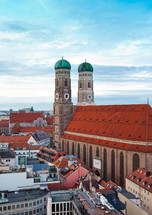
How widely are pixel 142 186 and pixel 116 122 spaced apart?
95.5ft

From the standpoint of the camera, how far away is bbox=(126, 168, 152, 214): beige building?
2013 inches

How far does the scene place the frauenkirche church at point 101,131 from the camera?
2694 inches

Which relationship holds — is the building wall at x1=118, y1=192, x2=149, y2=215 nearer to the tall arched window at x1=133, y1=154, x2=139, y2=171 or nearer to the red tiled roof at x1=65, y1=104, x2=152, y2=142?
the tall arched window at x1=133, y1=154, x2=139, y2=171

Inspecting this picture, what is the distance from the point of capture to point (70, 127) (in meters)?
102

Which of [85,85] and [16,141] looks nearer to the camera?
[16,141]

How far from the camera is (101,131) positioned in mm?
83438

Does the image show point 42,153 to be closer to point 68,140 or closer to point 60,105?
point 68,140

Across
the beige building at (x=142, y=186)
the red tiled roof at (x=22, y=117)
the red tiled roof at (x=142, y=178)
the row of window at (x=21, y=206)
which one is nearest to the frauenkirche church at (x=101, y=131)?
the red tiled roof at (x=142, y=178)

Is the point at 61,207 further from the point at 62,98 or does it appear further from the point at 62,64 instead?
the point at 62,64

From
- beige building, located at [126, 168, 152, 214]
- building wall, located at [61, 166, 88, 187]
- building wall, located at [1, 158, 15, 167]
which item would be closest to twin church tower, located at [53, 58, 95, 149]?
building wall, located at [1, 158, 15, 167]

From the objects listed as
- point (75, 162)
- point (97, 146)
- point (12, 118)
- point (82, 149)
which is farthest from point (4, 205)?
point (12, 118)

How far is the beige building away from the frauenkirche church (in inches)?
273

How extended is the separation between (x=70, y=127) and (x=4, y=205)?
61.0 m

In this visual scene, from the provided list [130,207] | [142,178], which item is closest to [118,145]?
[142,178]
